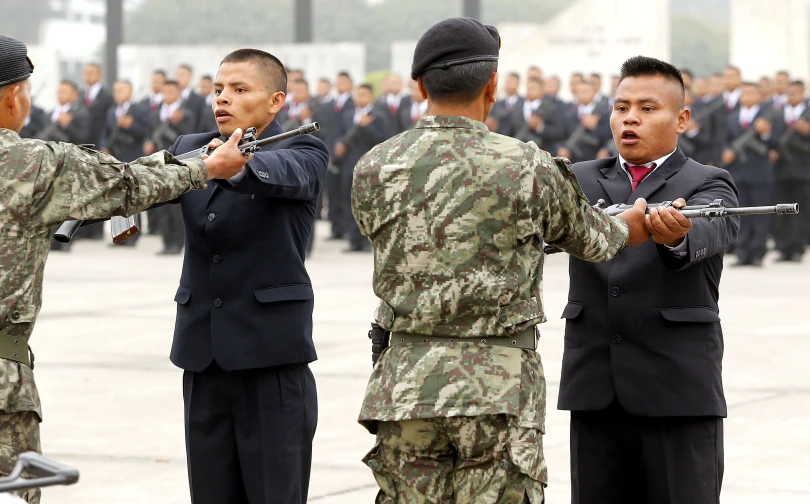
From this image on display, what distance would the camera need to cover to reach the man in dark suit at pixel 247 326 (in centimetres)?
445

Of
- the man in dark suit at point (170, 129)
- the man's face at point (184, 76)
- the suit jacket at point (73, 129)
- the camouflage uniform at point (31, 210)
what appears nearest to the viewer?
the camouflage uniform at point (31, 210)

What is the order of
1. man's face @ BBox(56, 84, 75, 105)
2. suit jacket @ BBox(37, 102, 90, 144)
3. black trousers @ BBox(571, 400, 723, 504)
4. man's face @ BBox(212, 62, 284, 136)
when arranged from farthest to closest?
man's face @ BBox(56, 84, 75, 105), suit jacket @ BBox(37, 102, 90, 144), man's face @ BBox(212, 62, 284, 136), black trousers @ BBox(571, 400, 723, 504)

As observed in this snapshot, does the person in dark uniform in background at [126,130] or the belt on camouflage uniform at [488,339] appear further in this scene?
the person in dark uniform in background at [126,130]

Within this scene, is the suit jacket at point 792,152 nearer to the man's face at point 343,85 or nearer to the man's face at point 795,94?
the man's face at point 795,94

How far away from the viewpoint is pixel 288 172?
14.3 feet

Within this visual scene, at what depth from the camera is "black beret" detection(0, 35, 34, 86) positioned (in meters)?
3.87

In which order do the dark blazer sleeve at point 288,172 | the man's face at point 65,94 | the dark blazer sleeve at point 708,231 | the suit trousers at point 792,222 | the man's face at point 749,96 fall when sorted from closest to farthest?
the dark blazer sleeve at point 708,231, the dark blazer sleeve at point 288,172, the suit trousers at point 792,222, the man's face at point 749,96, the man's face at point 65,94

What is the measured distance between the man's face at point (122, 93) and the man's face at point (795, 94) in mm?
8972

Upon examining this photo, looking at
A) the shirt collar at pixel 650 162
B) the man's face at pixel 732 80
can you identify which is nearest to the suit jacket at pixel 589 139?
the man's face at pixel 732 80

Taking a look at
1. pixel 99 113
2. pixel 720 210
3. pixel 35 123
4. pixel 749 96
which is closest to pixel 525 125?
pixel 749 96

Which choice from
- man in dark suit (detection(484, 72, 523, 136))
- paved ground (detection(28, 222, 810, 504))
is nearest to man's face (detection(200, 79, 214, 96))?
man in dark suit (detection(484, 72, 523, 136))

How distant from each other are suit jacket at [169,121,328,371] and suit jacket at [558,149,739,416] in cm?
90

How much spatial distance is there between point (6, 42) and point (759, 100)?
1521cm

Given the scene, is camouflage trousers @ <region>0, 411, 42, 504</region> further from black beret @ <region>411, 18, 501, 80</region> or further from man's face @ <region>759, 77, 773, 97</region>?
man's face @ <region>759, 77, 773, 97</region>
